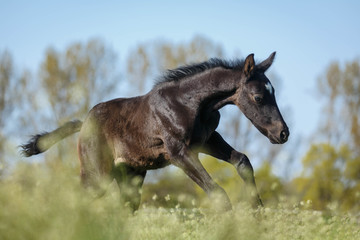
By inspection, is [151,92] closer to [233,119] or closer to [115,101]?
[115,101]

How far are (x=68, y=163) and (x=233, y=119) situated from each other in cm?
2685

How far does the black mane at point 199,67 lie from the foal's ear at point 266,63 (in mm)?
258

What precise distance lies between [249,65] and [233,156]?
1221mm

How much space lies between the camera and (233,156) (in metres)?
6.88

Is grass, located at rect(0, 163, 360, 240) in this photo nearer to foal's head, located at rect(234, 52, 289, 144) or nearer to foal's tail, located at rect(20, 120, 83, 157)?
foal's head, located at rect(234, 52, 289, 144)

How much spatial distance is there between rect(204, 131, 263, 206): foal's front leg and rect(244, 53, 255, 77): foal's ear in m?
0.96

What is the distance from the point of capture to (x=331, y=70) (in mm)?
33438

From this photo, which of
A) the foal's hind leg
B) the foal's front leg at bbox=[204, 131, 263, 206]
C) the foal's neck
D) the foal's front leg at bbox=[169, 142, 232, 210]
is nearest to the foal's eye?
the foal's neck

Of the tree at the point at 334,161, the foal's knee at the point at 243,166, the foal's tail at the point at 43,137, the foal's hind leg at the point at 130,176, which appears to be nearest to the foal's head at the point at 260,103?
the foal's knee at the point at 243,166

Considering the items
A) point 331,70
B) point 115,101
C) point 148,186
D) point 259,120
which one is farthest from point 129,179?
point 331,70

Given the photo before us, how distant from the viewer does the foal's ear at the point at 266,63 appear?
7.05 m

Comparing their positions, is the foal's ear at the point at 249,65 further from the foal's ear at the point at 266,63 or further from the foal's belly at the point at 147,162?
the foal's belly at the point at 147,162

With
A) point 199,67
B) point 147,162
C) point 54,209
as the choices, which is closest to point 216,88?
point 199,67

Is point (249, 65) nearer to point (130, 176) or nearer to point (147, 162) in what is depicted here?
point (147, 162)
